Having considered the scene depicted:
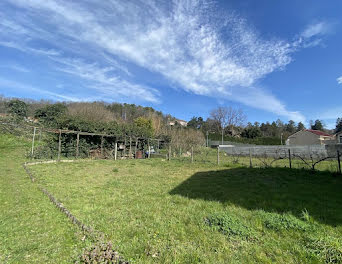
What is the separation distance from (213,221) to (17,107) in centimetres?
2629

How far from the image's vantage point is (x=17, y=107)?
2069 centimetres

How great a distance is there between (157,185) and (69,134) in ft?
27.9

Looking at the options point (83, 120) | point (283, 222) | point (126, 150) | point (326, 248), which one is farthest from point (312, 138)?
point (326, 248)

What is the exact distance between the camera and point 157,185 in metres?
5.34

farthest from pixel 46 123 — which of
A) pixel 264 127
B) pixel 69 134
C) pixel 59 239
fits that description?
pixel 264 127

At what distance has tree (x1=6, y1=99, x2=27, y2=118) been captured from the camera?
20487 mm

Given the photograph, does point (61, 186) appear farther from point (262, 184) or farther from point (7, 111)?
point (7, 111)

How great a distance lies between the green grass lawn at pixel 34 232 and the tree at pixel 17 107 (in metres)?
22.1

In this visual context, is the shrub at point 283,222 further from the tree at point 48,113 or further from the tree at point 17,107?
the tree at point 17,107

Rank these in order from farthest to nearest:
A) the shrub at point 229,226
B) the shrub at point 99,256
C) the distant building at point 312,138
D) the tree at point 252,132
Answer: the tree at point 252,132
the distant building at point 312,138
the shrub at point 229,226
the shrub at point 99,256

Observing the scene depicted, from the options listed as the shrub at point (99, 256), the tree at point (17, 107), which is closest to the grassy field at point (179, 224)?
the shrub at point (99, 256)

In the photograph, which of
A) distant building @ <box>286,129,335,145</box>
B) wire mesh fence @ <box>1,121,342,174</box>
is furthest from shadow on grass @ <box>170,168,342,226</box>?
distant building @ <box>286,129,335,145</box>

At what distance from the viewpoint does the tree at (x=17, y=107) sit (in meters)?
20.5

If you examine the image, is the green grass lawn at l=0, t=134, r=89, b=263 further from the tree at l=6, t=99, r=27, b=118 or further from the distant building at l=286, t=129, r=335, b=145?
the distant building at l=286, t=129, r=335, b=145
